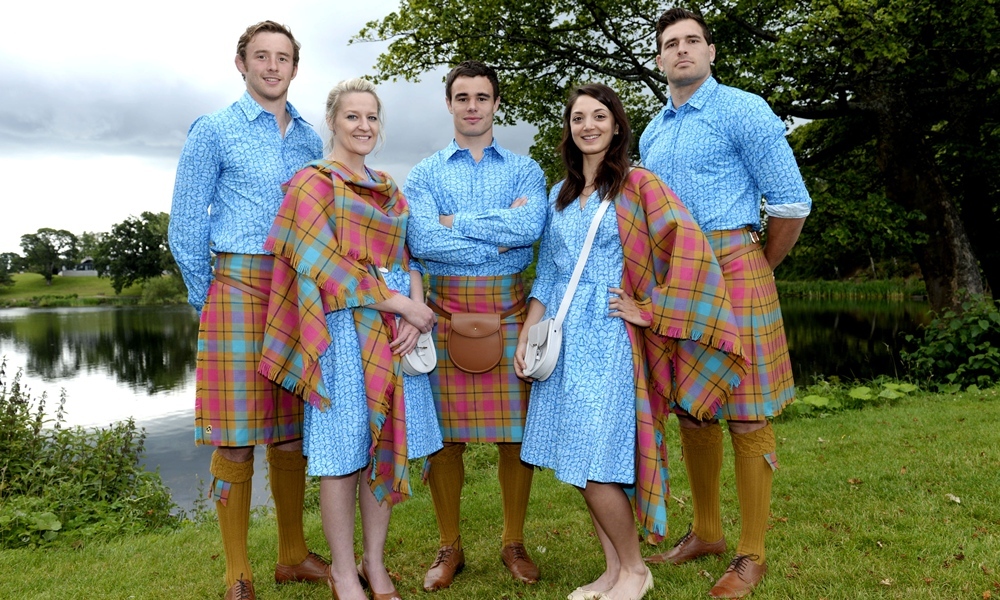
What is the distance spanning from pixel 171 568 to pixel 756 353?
3.10 metres

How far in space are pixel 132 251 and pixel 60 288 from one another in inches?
655

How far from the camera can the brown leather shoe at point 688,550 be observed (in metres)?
3.31

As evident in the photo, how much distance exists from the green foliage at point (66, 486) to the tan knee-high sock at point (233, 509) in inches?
79.3

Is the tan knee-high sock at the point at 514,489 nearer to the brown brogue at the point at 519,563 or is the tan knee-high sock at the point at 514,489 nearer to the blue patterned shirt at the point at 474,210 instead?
the brown brogue at the point at 519,563

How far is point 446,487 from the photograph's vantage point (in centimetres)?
332

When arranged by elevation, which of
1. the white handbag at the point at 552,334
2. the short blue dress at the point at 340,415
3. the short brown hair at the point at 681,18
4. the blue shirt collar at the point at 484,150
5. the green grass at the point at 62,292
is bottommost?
the green grass at the point at 62,292

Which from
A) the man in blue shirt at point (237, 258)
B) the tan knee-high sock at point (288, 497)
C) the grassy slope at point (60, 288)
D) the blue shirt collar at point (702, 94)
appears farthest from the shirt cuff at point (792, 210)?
the grassy slope at point (60, 288)

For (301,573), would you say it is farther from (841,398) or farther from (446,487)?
(841,398)

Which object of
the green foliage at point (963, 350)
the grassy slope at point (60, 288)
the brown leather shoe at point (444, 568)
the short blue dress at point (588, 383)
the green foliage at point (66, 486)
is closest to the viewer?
the short blue dress at point (588, 383)

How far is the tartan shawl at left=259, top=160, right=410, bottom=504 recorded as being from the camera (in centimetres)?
273

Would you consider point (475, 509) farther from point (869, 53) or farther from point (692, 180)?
Result: point (869, 53)

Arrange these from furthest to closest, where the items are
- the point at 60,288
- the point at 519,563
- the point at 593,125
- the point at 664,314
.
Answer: the point at 60,288, the point at 519,563, the point at 593,125, the point at 664,314

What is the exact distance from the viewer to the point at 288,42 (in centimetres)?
306

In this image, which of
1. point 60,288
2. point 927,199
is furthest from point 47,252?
point 927,199
